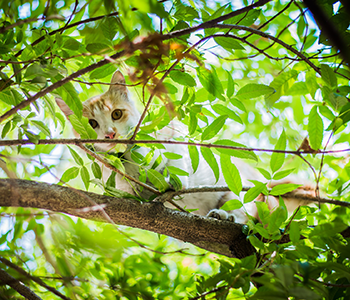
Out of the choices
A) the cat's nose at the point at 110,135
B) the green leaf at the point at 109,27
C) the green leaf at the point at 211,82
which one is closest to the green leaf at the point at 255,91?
the green leaf at the point at 211,82

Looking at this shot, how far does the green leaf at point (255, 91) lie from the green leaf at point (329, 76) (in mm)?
166

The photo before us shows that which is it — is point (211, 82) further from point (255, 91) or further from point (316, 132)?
point (316, 132)

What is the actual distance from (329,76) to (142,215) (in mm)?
827

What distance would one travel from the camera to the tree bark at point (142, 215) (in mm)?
895

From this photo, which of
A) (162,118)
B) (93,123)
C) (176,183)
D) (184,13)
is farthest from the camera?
(93,123)

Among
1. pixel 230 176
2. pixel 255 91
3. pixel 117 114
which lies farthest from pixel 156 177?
pixel 117 114

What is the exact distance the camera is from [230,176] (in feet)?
3.11

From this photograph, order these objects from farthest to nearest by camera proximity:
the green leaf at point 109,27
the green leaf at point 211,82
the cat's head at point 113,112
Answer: the cat's head at point 113,112
the green leaf at point 211,82
the green leaf at point 109,27

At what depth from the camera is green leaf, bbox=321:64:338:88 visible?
0.87 m

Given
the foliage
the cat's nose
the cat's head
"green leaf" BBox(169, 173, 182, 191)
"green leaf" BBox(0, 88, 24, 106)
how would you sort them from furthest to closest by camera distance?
1. the cat's head
2. the cat's nose
3. "green leaf" BBox(169, 173, 182, 191)
4. "green leaf" BBox(0, 88, 24, 106)
5. the foliage

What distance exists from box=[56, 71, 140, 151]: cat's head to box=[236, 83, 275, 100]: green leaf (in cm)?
104

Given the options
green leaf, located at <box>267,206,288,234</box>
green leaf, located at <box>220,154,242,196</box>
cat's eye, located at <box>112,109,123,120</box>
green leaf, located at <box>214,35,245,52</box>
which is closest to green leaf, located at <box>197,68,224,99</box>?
green leaf, located at <box>214,35,245,52</box>

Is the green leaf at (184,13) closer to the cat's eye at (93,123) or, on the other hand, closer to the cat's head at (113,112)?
the cat's head at (113,112)

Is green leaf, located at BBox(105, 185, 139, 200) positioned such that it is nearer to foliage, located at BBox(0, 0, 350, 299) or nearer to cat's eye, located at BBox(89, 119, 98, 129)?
foliage, located at BBox(0, 0, 350, 299)
